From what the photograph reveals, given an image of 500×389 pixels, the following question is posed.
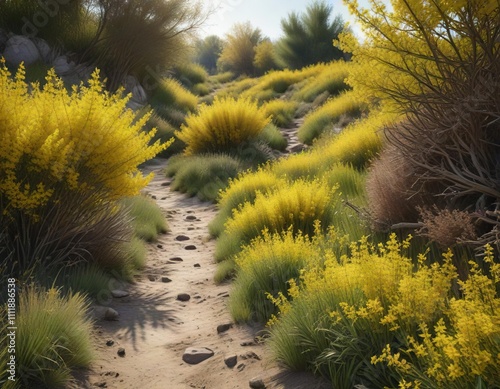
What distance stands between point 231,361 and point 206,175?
6326mm

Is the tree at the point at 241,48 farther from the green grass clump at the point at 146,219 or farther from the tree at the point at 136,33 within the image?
the green grass clump at the point at 146,219

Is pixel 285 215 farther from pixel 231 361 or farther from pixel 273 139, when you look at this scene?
pixel 273 139

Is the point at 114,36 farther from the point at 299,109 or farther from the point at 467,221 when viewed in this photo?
the point at 467,221

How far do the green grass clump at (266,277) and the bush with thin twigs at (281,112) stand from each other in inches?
444

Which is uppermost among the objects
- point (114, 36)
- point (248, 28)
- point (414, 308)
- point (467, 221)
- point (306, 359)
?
point (248, 28)

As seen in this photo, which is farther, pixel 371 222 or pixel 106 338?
pixel 371 222

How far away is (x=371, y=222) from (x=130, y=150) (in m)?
2.43

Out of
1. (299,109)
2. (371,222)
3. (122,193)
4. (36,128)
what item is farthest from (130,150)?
(299,109)

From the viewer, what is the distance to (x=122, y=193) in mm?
5188

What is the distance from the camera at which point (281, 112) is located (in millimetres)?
16781

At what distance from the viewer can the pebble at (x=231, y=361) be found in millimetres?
3736

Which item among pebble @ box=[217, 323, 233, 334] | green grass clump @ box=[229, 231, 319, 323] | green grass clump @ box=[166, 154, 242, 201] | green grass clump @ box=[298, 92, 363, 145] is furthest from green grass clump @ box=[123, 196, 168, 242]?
green grass clump @ box=[298, 92, 363, 145]

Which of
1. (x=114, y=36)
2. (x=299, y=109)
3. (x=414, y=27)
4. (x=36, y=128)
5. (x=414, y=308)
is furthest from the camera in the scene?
(x=299, y=109)

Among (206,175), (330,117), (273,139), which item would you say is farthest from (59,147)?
(330,117)
